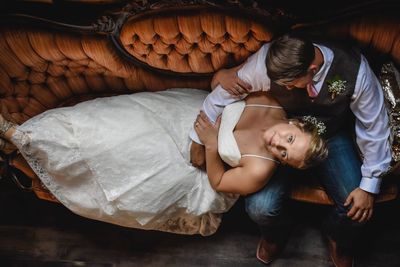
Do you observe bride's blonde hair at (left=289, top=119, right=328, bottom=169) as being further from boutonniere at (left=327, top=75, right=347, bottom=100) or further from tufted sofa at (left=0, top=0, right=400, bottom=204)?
tufted sofa at (left=0, top=0, right=400, bottom=204)

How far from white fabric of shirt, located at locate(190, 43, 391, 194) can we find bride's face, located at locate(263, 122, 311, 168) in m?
0.17

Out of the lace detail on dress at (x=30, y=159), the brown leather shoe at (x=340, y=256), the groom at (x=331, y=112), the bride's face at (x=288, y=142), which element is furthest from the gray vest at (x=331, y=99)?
the lace detail on dress at (x=30, y=159)

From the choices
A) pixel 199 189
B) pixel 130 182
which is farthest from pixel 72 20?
pixel 199 189

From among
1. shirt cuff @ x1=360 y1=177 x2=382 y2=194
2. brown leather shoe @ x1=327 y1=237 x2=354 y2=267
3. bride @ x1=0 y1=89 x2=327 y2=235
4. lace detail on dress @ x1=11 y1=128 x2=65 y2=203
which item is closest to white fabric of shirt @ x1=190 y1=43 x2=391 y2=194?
shirt cuff @ x1=360 y1=177 x2=382 y2=194

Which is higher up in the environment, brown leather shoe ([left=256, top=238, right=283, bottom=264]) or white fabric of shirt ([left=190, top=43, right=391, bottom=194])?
white fabric of shirt ([left=190, top=43, right=391, bottom=194])

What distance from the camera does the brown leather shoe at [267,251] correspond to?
2234 mm

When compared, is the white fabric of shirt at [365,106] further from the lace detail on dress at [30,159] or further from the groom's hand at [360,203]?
the lace detail on dress at [30,159]

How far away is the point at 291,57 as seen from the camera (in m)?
1.59

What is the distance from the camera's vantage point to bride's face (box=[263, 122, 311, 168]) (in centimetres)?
174

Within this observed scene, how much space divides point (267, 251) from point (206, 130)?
2.25 ft

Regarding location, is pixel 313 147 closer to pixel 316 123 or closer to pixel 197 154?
pixel 316 123

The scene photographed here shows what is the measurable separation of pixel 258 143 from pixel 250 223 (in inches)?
24.9

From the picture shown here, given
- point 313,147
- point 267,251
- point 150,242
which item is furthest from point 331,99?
point 150,242

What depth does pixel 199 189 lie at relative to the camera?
2002 millimetres
